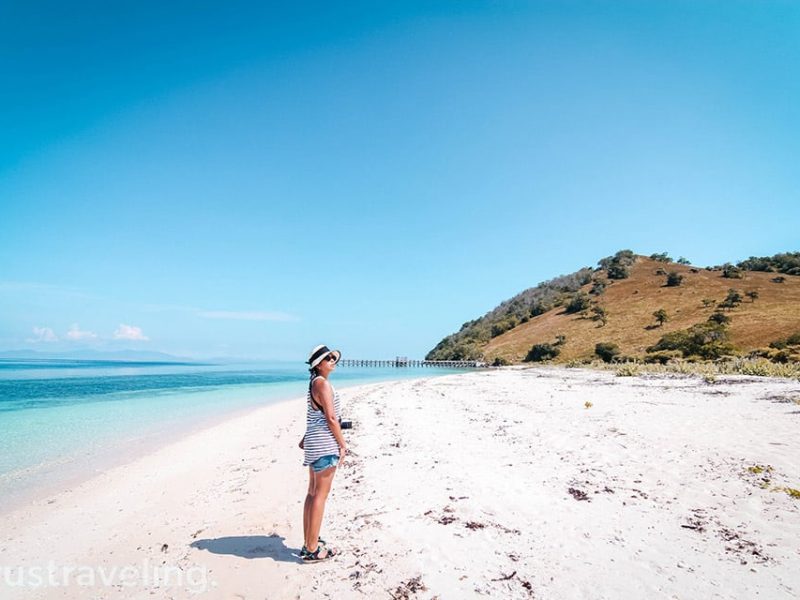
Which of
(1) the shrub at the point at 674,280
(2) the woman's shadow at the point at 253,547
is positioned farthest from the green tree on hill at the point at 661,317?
(2) the woman's shadow at the point at 253,547

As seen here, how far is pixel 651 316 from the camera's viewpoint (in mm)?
53438

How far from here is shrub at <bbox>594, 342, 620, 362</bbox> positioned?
42.2 meters

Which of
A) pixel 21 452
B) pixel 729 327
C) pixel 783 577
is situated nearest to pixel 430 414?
pixel 783 577

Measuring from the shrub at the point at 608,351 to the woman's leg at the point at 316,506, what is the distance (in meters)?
43.1

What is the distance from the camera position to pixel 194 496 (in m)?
7.63

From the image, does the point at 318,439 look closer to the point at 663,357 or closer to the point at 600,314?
the point at 663,357

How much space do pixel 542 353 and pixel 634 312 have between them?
15.5m

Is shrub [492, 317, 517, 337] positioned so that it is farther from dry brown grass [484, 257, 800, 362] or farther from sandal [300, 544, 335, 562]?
sandal [300, 544, 335, 562]

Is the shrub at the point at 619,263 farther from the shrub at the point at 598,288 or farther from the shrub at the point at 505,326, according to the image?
the shrub at the point at 505,326

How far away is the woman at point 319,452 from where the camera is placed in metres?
4.84

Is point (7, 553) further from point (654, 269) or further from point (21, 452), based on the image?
point (654, 269)

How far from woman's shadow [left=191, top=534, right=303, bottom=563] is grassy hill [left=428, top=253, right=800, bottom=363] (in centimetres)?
3791

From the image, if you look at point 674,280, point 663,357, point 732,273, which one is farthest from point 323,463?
point 732,273

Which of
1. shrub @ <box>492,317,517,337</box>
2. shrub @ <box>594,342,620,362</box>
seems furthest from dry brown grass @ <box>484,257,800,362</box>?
shrub @ <box>492,317,517,337</box>
